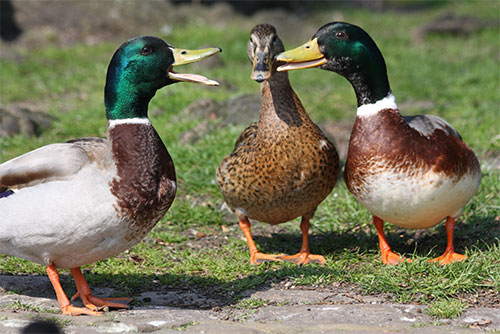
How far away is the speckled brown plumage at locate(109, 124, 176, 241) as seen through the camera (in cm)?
339

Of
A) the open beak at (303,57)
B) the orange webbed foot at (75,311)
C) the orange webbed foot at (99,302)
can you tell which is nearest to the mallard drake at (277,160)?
the open beak at (303,57)

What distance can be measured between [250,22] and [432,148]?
31.7ft

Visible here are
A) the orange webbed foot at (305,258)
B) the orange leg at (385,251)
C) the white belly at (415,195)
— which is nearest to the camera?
the white belly at (415,195)

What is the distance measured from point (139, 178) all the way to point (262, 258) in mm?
1322

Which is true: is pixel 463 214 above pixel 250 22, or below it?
below

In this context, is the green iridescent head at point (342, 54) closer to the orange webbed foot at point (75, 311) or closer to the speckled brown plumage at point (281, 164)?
the speckled brown plumage at point (281, 164)

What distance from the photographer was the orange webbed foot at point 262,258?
449 cm

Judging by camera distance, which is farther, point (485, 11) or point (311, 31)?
point (485, 11)

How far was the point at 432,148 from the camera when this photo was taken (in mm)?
3965

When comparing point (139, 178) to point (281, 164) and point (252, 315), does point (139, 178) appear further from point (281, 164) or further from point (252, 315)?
point (281, 164)

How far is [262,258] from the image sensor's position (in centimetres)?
450

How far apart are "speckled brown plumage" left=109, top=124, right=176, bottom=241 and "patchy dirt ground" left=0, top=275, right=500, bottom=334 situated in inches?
18.4

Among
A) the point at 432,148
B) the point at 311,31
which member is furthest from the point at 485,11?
the point at 432,148

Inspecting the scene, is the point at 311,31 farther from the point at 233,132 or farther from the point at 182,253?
the point at 182,253
